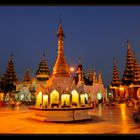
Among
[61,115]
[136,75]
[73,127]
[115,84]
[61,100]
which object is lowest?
[73,127]

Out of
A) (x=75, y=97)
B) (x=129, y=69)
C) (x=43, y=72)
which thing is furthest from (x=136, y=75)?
(x=75, y=97)

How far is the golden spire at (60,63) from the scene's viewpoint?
1457 centimetres

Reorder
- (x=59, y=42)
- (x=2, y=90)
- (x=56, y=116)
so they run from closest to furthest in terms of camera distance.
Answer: (x=56, y=116) < (x=59, y=42) < (x=2, y=90)

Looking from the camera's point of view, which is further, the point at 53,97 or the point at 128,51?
the point at 128,51

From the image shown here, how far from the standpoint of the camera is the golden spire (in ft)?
47.8

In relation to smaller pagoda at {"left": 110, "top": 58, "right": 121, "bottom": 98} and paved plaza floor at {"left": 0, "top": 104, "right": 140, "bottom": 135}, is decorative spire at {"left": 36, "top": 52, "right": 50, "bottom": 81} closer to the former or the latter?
smaller pagoda at {"left": 110, "top": 58, "right": 121, "bottom": 98}

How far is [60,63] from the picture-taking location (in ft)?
48.9

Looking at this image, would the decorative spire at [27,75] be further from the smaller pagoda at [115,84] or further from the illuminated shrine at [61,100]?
the illuminated shrine at [61,100]

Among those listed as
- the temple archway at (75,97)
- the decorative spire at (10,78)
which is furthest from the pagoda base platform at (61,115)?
the decorative spire at (10,78)

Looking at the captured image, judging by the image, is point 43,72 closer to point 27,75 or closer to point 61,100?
point 27,75
